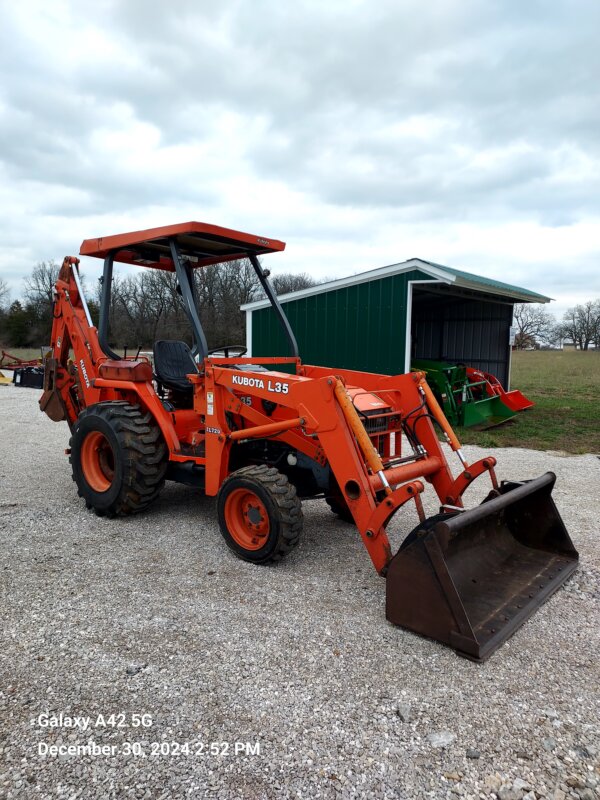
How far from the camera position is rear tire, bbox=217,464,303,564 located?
3.87 metres

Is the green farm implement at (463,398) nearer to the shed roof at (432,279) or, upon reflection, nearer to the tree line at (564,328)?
the shed roof at (432,279)

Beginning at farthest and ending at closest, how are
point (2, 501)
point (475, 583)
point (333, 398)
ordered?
1. point (2, 501)
2. point (333, 398)
3. point (475, 583)

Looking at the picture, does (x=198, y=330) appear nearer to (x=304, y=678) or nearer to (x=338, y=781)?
(x=304, y=678)

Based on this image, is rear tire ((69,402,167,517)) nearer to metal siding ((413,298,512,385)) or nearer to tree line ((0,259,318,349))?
tree line ((0,259,318,349))

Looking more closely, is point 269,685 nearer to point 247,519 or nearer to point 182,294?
point 247,519

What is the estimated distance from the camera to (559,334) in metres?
→ 75.3

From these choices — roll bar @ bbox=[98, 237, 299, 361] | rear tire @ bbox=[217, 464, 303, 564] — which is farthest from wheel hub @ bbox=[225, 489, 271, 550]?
roll bar @ bbox=[98, 237, 299, 361]

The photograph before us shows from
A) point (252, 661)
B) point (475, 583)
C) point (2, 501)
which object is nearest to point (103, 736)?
point (252, 661)

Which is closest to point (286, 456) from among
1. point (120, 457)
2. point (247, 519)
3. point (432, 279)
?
point (247, 519)

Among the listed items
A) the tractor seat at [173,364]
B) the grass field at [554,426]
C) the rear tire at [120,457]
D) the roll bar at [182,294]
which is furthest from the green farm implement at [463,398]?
the rear tire at [120,457]

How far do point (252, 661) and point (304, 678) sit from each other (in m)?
0.30

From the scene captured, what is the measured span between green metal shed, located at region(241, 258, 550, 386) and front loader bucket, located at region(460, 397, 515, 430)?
1.45m

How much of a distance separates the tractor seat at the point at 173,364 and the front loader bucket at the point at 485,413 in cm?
669

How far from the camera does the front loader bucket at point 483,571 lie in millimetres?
2949
